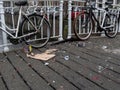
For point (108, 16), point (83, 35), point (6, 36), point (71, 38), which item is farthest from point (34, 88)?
point (108, 16)

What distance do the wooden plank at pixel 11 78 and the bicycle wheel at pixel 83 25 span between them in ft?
7.02

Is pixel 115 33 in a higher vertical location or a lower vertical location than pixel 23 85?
higher

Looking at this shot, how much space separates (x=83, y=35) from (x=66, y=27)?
20.9 inches

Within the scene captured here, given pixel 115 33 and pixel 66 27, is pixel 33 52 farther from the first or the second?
pixel 115 33

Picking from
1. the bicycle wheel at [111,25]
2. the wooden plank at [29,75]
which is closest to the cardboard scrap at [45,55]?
the wooden plank at [29,75]

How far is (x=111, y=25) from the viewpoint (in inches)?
229

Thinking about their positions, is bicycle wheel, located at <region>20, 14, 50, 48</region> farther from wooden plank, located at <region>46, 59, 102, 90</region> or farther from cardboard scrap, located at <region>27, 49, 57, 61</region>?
wooden plank, located at <region>46, 59, 102, 90</region>

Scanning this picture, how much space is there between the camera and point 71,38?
5.37 metres

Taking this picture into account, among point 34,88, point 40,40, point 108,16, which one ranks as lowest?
point 34,88

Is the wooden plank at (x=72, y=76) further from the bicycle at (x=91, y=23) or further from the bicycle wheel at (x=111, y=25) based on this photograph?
the bicycle wheel at (x=111, y=25)

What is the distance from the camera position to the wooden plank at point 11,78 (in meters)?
2.79

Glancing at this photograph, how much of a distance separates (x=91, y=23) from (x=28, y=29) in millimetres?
1778

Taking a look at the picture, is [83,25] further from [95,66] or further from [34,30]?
[95,66]

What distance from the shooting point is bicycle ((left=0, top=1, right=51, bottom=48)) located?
4.22 meters
